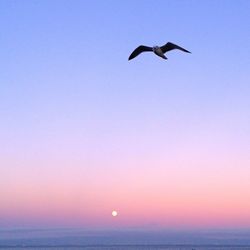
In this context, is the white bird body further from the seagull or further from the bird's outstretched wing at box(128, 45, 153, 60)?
the bird's outstretched wing at box(128, 45, 153, 60)

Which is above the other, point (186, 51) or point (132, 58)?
point (132, 58)

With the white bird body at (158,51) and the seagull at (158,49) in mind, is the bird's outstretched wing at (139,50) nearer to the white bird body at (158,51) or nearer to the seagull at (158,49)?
the seagull at (158,49)

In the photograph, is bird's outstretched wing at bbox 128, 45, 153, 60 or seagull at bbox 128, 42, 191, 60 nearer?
seagull at bbox 128, 42, 191, 60

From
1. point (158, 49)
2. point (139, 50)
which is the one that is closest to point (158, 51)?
point (158, 49)

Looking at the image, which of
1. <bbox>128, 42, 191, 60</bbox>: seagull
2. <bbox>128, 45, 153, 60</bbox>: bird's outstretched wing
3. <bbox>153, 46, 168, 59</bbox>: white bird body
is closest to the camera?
<bbox>153, 46, 168, 59</bbox>: white bird body

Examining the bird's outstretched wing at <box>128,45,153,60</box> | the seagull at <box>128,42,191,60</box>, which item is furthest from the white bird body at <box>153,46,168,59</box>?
the bird's outstretched wing at <box>128,45,153,60</box>

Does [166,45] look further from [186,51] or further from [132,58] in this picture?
[186,51]

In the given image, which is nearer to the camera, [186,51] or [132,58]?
[186,51]

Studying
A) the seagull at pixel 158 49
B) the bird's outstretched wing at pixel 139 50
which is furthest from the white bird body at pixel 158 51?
the bird's outstretched wing at pixel 139 50

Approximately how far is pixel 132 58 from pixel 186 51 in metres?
5.23

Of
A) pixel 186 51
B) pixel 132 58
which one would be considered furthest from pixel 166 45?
pixel 186 51

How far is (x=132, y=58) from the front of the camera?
2469cm

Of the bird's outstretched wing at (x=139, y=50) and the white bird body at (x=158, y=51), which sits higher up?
the bird's outstretched wing at (x=139, y=50)

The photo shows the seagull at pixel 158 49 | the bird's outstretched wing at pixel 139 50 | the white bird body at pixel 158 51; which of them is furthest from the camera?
the bird's outstretched wing at pixel 139 50
